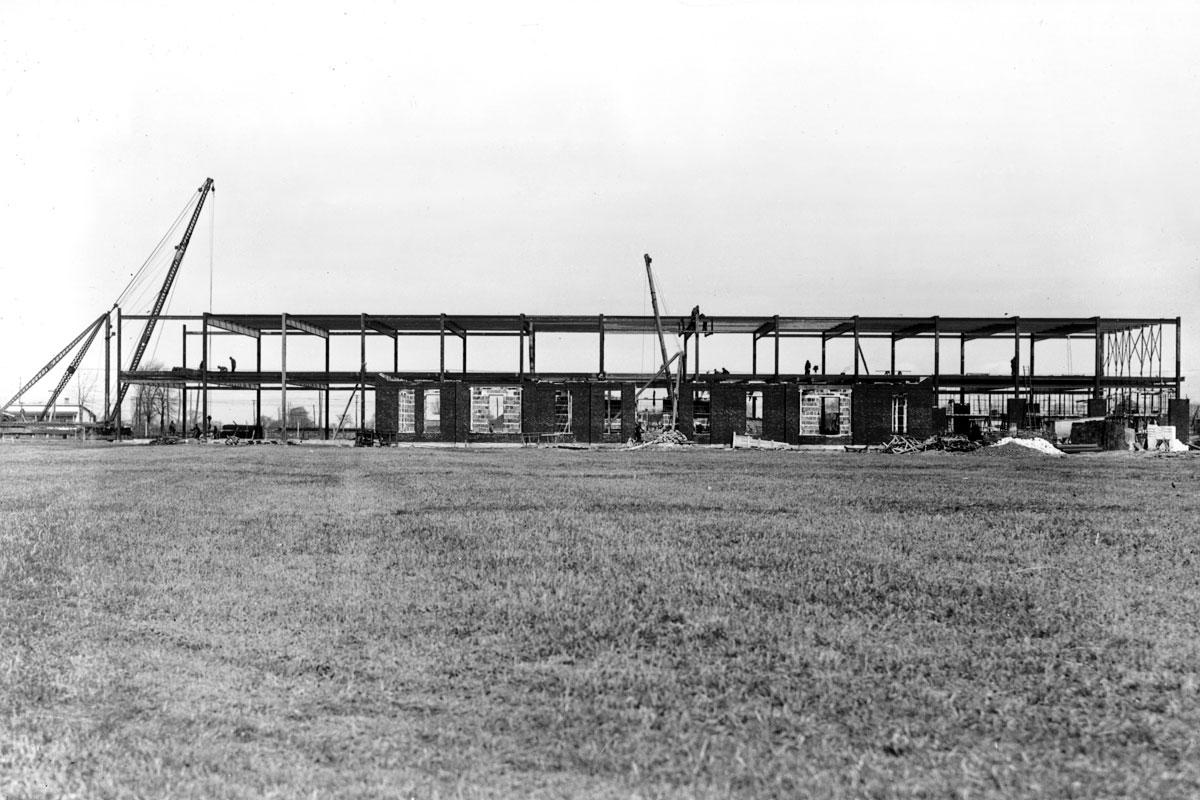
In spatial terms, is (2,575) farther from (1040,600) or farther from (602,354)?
(602,354)

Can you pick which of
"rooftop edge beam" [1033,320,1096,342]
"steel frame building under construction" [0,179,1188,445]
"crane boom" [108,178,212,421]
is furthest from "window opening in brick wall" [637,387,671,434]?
"crane boom" [108,178,212,421]

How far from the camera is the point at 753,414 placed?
48688 millimetres

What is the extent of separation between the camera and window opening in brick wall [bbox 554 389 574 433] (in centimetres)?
4400

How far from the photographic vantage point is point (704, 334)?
4606 centimetres

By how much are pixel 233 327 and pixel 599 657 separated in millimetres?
44288

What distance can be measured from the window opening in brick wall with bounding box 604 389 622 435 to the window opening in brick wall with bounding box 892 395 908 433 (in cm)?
1255

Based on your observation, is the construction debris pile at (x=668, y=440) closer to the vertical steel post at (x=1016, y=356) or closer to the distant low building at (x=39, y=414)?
the vertical steel post at (x=1016, y=356)

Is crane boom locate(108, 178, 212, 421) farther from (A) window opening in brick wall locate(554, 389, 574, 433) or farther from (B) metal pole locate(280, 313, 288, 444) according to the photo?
(A) window opening in brick wall locate(554, 389, 574, 433)

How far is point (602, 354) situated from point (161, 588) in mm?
37321

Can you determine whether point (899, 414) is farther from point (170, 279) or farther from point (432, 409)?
point (170, 279)

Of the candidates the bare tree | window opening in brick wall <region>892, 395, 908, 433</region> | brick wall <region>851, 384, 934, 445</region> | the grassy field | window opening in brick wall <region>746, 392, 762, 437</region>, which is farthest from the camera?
the bare tree

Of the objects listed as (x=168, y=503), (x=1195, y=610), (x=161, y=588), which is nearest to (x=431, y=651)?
(x=161, y=588)

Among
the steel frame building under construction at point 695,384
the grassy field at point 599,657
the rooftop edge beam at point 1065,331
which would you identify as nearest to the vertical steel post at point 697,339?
the steel frame building under construction at point 695,384

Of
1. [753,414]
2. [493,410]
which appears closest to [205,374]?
[493,410]
